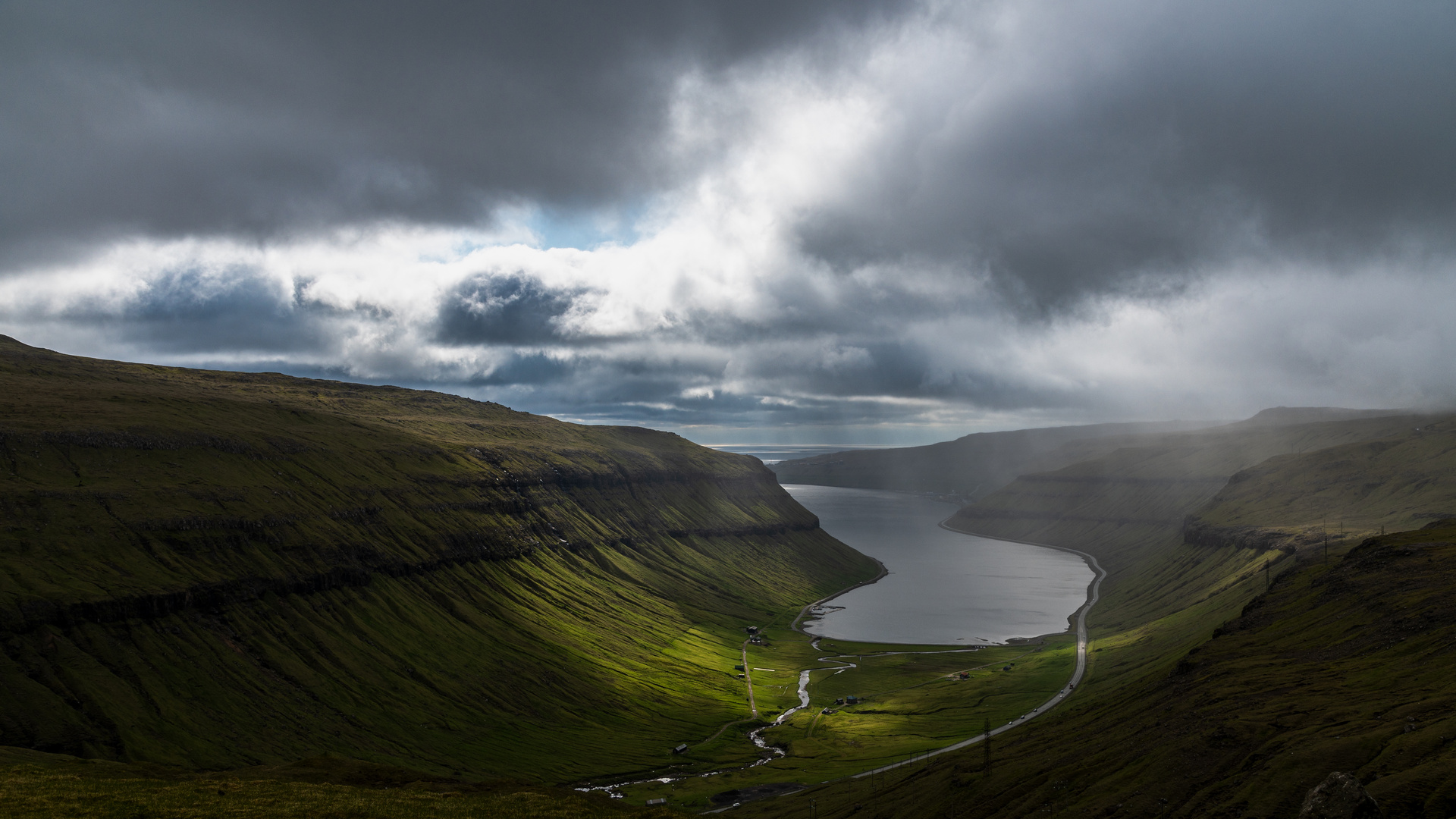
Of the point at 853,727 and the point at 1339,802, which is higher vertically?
the point at 1339,802

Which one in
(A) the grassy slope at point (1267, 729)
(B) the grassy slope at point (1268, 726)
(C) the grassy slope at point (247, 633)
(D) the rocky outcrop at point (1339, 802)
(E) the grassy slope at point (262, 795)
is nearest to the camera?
(D) the rocky outcrop at point (1339, 802)

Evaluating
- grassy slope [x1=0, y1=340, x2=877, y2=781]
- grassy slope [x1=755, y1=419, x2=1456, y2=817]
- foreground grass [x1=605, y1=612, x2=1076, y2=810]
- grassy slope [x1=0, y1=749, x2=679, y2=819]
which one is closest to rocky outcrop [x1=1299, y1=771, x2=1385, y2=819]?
grassy slope [x1=755, y1=419, x2=1456, y2=817]

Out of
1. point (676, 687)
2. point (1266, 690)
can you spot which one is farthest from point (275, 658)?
point (1266, 690)

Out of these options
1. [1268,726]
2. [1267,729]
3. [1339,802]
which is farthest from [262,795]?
[1268,726]

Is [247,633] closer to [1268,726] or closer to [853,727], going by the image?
[853,727]

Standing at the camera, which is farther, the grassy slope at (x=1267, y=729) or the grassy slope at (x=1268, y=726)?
the grassy slope at (x=1268, y=726)

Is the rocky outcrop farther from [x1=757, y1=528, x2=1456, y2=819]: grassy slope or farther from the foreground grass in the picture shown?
the foreground grass

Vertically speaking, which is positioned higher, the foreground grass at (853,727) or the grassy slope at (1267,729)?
the grassy slope at (1267,729)

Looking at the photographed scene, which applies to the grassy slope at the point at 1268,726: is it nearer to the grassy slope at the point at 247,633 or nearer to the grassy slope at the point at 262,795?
the grassy slope at the point at 262,795

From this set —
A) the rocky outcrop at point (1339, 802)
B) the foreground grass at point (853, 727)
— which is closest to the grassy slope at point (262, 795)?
the foreground grass at point (853, 727)

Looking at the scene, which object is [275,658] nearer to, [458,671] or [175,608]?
[175,608]

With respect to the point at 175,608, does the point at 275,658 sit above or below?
below
